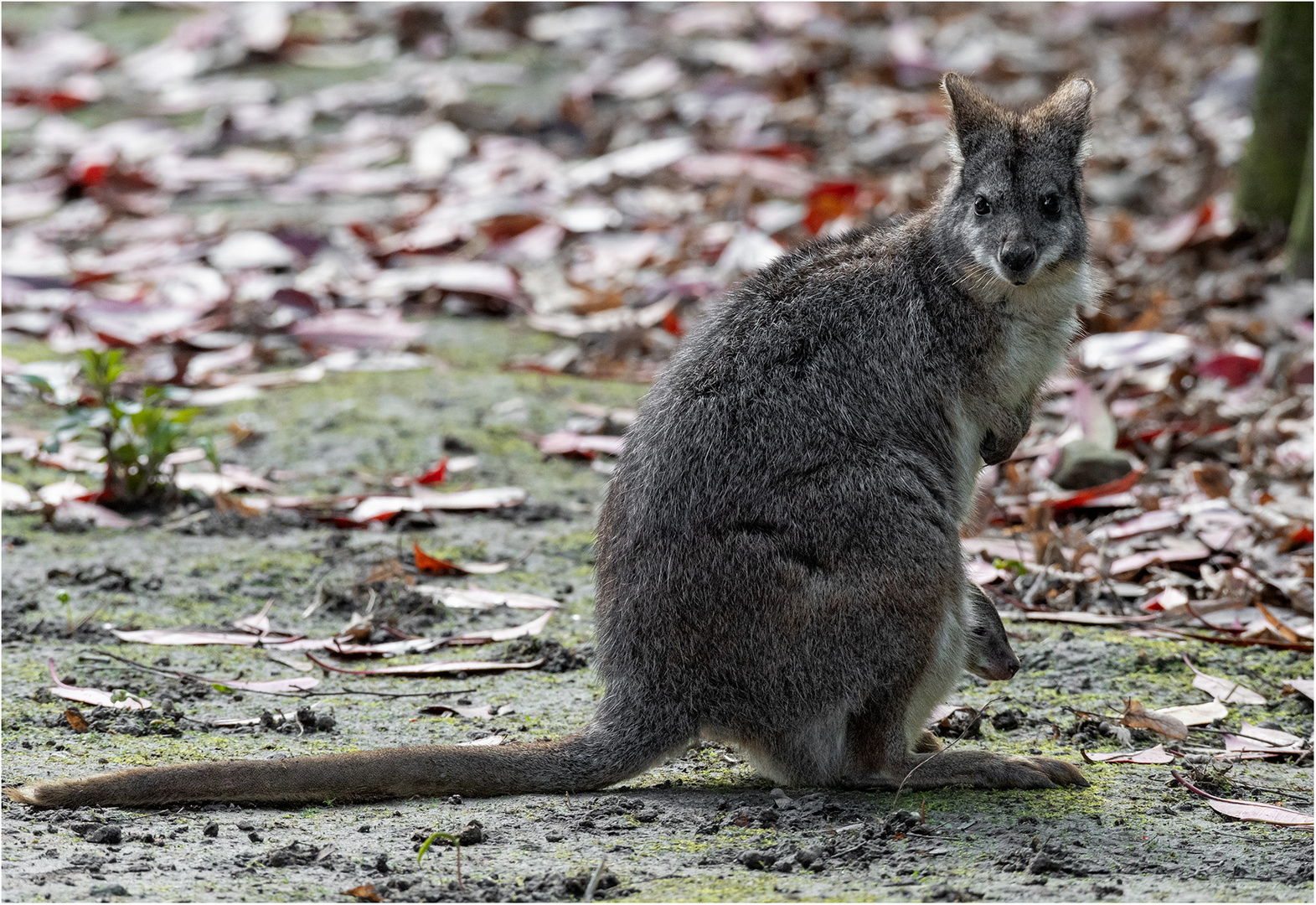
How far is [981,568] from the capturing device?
485 cm

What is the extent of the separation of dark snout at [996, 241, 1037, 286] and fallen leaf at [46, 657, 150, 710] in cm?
244

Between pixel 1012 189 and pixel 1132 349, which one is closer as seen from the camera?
pixel 1012 189

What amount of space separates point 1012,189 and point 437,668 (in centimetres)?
202

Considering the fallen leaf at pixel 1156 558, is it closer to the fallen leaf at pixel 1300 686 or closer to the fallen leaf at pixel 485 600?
the fallen leaf at pixel 1300 686

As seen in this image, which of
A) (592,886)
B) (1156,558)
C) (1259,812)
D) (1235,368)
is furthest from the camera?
(1235,368)

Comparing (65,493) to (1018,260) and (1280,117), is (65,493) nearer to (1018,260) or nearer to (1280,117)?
(1018,260)

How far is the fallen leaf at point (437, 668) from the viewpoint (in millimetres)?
4074

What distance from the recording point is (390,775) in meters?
3.21

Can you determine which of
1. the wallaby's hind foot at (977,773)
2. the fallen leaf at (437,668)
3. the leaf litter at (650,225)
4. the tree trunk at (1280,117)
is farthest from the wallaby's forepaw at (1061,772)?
the tree trunk at (1280,117)

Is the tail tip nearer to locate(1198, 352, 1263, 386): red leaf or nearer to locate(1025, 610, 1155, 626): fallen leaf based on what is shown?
locate(1025, 610, 1155, 626): fallen leaf

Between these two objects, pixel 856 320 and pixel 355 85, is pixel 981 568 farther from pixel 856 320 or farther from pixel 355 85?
pixel 355 85

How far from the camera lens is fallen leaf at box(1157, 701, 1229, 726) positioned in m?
3.75

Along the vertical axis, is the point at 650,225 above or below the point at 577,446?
above

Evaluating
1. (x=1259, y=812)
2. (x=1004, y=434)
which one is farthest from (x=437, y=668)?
(x=1259, y=812)
